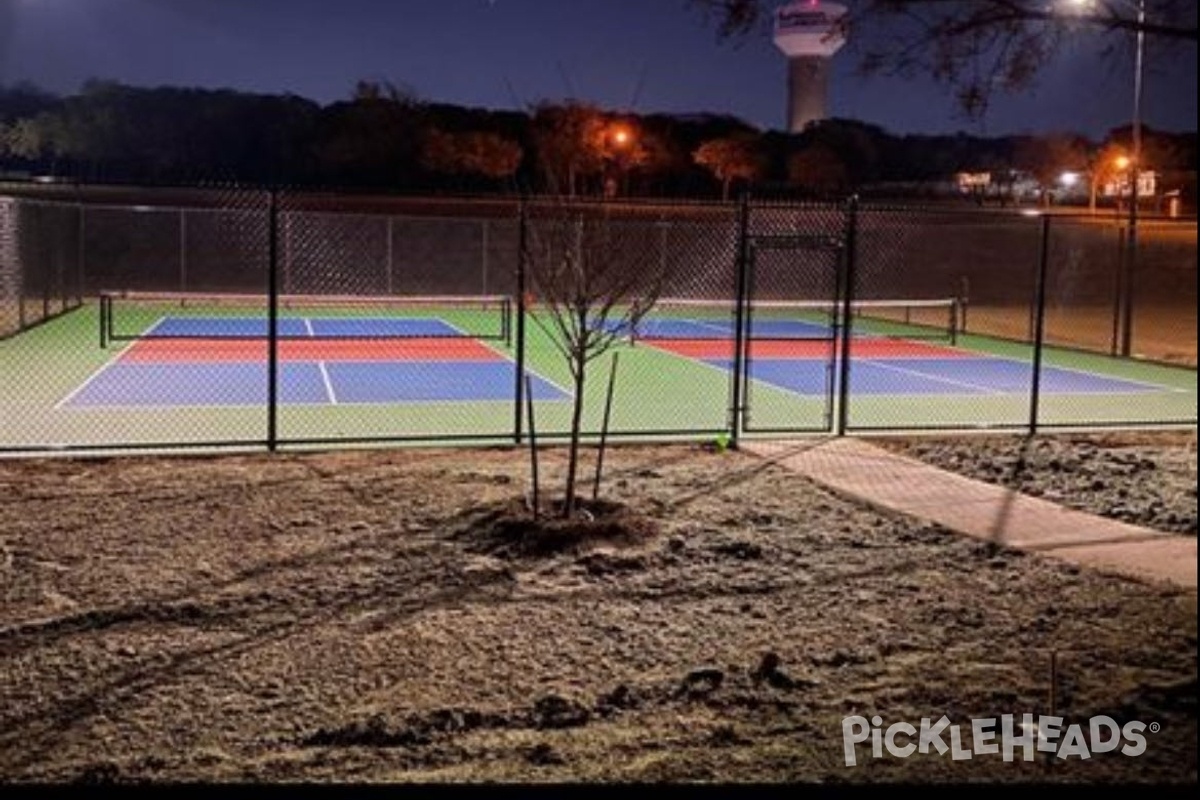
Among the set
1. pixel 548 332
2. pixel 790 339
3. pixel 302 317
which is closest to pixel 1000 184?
pixel 302 317

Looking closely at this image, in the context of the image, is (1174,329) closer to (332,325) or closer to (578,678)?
(332,325)

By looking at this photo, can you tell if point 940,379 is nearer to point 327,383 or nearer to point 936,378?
point 936,378

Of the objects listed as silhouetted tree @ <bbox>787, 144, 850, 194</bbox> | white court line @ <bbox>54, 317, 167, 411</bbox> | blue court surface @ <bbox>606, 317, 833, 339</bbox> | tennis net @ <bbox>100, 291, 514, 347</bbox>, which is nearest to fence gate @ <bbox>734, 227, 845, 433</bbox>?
blue court surface @ <bbox>606, 317, 833, 339</bbox>

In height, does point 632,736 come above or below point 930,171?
below

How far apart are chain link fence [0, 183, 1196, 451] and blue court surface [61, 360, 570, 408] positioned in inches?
3.4

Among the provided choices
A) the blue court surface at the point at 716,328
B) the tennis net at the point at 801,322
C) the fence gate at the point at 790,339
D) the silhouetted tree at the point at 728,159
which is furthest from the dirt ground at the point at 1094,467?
the silhouetted tree at the point at 728,159

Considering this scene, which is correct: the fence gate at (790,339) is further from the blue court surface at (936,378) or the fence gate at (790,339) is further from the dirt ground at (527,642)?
the dirt ground at (527,642)

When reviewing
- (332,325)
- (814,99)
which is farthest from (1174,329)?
(814,99)

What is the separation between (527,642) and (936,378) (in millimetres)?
14493

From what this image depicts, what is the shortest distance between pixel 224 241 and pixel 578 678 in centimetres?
3536

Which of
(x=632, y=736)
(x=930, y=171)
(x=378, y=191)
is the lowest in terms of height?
(x=632, y=736)

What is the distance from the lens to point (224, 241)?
39750mm

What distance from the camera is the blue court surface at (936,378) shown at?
19094mm

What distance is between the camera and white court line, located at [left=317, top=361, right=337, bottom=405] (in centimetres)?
1691
